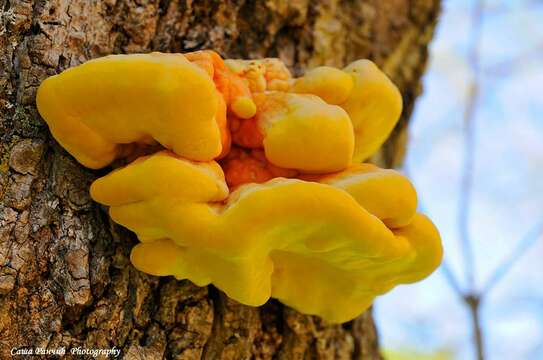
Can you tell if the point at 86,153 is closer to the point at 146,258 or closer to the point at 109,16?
the point at 146,258

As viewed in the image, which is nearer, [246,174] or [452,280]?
[246,174]

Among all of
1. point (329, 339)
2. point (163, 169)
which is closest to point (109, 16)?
point (163, 169)

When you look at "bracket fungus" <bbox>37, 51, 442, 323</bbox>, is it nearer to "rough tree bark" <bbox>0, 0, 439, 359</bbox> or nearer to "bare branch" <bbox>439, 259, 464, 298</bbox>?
"rough tree bark" <bbox>0, 0, 439, 359</bbox>

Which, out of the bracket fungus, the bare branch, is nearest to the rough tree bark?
the bracket fungus

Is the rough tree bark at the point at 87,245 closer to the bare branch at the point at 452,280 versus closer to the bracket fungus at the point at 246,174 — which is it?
the bracket fungus at the point at 246,174

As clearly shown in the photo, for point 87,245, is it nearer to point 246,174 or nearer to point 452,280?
point 246,174

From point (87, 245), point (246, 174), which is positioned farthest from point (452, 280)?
point (87, 245)
